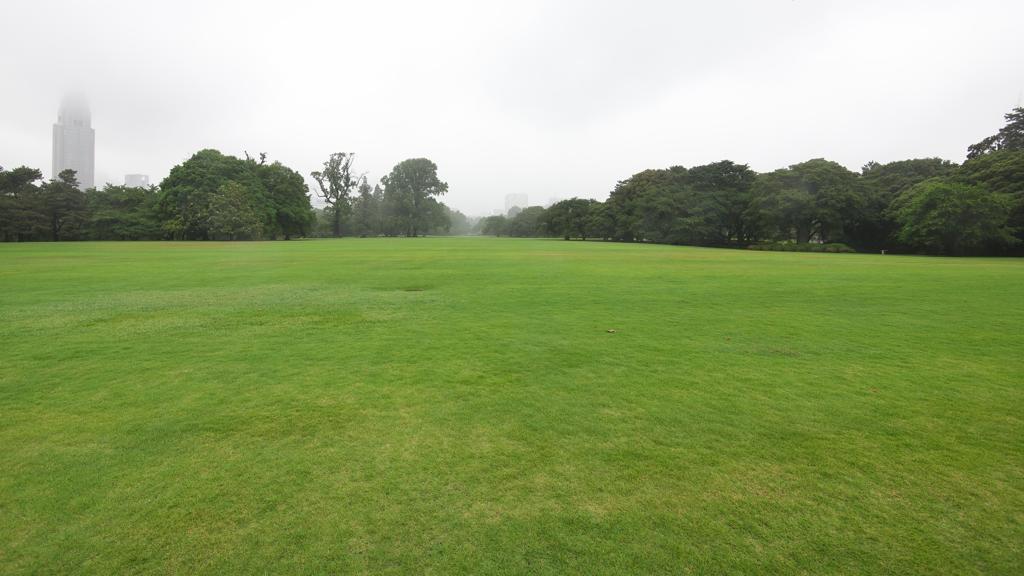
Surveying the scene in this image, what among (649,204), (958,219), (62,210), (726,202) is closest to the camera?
(958,219)

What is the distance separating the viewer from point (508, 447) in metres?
3.68

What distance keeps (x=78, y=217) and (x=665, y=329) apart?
6501 centimetres

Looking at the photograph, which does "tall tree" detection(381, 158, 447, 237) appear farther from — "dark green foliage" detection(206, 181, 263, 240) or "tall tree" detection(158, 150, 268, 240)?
"dark green foliage" detection(206, 181, 263, 240)

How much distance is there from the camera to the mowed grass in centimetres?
255

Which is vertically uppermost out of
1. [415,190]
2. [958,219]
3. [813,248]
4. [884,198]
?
[415,190]

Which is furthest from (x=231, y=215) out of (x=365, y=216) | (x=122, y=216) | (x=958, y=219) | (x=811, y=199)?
(x=958, y=219)

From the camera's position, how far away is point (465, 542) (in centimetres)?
260

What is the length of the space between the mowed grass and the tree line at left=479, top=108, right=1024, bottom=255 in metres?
38.1

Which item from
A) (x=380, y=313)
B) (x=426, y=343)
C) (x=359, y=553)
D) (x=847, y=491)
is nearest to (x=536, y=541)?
(x=359, y=553)

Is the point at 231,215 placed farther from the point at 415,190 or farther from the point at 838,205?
the point at 838,205

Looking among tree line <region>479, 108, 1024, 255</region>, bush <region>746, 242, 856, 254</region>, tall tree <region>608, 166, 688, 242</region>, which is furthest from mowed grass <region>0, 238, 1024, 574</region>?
tall tree <region>608, 166, 688, 242</region>

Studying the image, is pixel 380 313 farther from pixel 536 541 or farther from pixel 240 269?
pixel 240 269

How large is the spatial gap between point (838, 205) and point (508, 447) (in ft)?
174

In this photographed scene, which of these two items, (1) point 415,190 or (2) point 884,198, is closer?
(2) point 884,198
